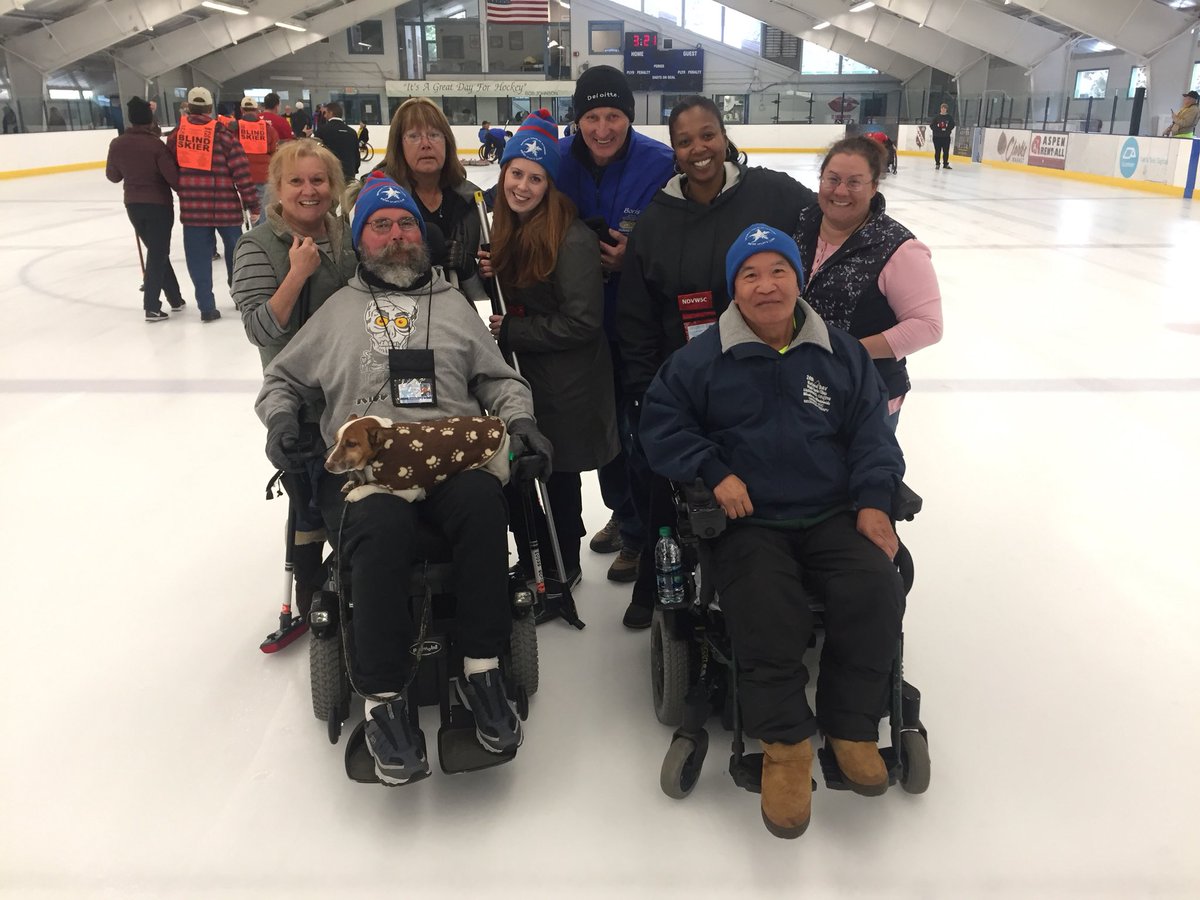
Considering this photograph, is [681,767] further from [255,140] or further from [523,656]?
[255,140]

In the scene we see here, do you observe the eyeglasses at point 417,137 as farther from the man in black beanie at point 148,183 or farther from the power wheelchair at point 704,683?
the man in black beanie at point 148,183

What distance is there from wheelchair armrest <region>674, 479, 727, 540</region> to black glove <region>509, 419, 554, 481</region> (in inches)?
11.8

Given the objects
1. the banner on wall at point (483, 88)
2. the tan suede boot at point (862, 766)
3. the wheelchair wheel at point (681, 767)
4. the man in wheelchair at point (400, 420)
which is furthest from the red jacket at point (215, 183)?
the banner on wall at point (483, 88)

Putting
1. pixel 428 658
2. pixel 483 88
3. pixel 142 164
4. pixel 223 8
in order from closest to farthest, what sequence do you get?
pixel 428 658 → pixel 142 164 → pixel 223 8 → pixel 483 88

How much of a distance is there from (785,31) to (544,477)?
101 feet

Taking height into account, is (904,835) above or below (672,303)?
below

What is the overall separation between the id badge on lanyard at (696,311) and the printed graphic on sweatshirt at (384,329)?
0.61 m

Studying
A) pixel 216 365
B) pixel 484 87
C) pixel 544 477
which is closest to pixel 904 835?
pixel 544 477

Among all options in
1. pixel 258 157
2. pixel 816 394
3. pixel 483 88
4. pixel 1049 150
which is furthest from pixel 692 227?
pixel 483 88

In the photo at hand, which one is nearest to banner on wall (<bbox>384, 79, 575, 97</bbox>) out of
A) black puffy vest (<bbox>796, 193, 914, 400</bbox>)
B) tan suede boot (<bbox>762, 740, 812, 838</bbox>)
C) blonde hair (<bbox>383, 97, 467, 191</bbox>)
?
blonde hair (<bbox>383, 97, 467, 191</bbox>)

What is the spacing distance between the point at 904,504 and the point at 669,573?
0.48m

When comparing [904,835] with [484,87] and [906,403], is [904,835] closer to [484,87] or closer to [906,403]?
[906,403]

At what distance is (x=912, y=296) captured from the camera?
2.04 m

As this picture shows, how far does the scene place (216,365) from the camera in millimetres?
4930
